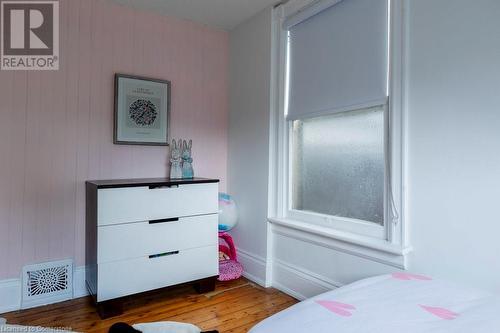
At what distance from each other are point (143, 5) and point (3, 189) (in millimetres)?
1734

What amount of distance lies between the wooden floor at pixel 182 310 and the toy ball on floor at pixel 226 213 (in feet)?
1.81

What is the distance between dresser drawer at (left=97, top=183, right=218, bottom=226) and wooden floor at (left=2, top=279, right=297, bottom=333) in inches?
24.7

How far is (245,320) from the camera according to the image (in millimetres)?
2020

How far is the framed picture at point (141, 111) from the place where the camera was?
2.52 meters

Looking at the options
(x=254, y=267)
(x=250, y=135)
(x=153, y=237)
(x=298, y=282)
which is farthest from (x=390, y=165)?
(x=153, y=237)

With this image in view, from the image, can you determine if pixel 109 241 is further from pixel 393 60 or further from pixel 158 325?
pixel 393 60

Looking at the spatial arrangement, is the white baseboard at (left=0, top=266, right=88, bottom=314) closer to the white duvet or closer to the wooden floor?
the wooden floor

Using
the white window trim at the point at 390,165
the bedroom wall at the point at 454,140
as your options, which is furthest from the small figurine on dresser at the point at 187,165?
the bedroom wall at the point at 454,140

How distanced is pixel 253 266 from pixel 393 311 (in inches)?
71.9

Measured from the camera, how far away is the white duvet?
0.91 metres

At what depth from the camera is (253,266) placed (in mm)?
2729

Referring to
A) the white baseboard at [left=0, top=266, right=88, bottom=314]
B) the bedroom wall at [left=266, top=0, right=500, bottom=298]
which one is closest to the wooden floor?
the white baseboard at [left=0, top=266, right=88, bottom=314]

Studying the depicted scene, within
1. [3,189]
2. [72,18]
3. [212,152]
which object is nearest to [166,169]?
[212,152]

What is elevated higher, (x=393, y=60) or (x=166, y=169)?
(x=393, y=60)
